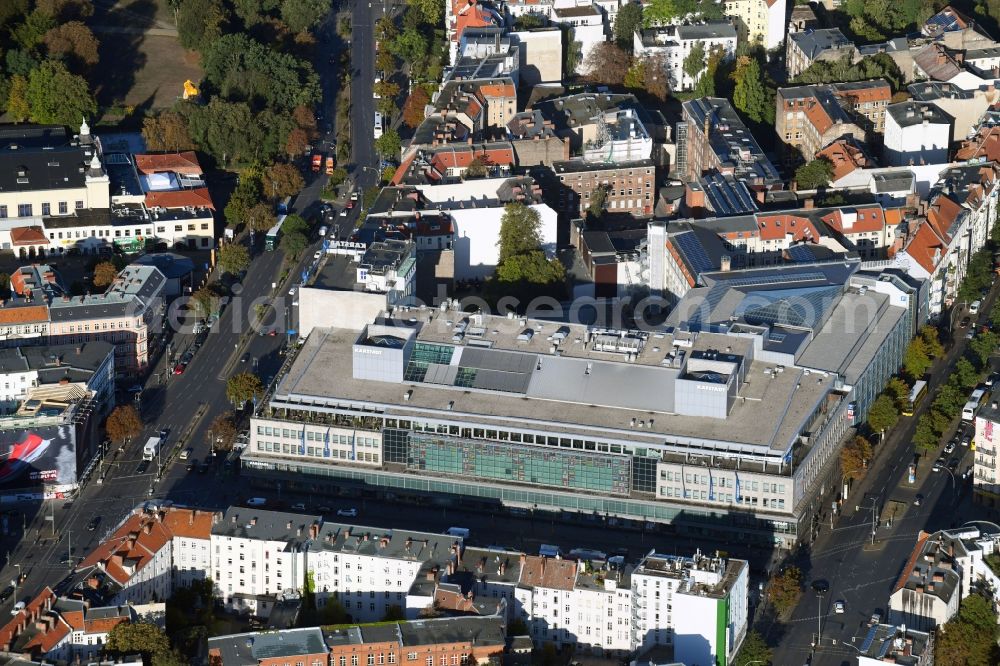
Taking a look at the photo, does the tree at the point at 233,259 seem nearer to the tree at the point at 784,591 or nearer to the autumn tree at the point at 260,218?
the autumn tree at the point at 260,218

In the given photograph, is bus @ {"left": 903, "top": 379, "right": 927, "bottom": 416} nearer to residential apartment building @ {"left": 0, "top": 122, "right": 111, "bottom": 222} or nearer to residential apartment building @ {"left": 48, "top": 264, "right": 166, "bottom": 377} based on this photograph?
residential apartment building @ {"left": 48, "top": 264, "right": 166, "bottom": 377}

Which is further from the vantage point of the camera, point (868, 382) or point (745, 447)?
point (868, 382)

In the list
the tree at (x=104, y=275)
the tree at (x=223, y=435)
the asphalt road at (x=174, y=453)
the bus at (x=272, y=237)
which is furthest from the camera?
the bus at (x=272, y=237)

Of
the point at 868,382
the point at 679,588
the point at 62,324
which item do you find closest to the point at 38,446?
the point at 62,324

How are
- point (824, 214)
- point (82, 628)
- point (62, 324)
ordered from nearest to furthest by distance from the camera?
point (82, 628) → point (62, 324) → point (824, 214)

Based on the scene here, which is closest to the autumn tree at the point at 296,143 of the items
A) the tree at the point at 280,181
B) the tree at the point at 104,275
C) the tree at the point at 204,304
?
the tree at the point at 280,181

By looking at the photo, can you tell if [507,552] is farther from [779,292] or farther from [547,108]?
[547,108]
